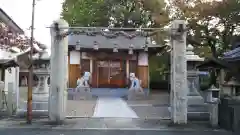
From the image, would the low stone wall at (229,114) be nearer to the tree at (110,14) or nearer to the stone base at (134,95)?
the stone base at (134,95)

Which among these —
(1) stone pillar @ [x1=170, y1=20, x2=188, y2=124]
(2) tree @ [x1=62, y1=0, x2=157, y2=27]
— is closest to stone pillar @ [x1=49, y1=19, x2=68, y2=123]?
(1) stone pillar @ [x1=170, y1=20, x2=188, y2=124]

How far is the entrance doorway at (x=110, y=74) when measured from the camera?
26.7 m

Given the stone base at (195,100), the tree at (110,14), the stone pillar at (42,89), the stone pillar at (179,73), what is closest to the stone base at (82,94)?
the stone pillar at (42,89)

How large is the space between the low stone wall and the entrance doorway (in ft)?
52.6

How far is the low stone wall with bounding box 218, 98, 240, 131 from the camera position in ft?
32.2

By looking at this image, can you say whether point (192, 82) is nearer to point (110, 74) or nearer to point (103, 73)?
point (110, 74)

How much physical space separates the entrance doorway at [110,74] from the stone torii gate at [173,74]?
15.0 meters

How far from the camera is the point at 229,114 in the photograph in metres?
10.2

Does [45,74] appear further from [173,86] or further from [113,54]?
[113,54]

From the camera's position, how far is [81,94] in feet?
75.7

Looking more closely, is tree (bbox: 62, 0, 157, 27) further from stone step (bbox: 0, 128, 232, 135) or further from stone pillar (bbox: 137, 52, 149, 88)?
stone step (bbox: 0, 128, 232, 135)

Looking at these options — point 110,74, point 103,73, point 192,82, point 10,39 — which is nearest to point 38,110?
point 10,39

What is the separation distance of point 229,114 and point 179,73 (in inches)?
93.8

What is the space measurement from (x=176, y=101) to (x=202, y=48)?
1942 cm
